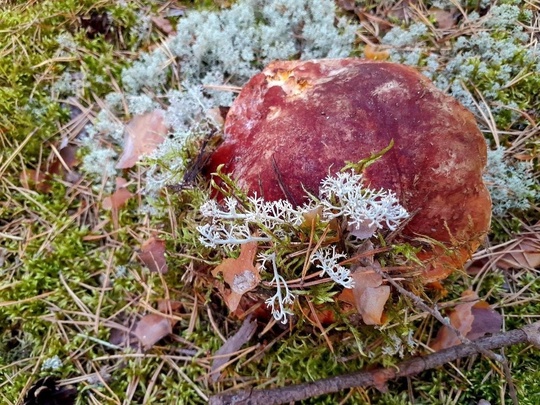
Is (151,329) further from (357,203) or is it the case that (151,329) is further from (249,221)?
(357,203)

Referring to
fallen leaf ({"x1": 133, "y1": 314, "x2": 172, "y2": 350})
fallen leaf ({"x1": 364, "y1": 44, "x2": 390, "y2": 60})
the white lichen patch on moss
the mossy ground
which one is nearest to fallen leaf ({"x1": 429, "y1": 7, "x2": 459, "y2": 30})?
the mossy ground

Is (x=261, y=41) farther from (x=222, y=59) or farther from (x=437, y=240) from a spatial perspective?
(x=437, y=240)

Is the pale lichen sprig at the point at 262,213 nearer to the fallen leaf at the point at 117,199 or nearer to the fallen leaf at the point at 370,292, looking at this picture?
the fallen leaf at the point at 370,292

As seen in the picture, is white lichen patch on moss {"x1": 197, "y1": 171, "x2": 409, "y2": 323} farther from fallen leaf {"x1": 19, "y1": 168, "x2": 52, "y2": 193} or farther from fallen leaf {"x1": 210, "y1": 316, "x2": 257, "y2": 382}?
fallen leaf {"x1": 19, "y1": 168, "x2": 52, "y2": 193}

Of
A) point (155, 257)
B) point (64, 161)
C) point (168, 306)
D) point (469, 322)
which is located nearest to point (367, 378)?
point (469, 322)

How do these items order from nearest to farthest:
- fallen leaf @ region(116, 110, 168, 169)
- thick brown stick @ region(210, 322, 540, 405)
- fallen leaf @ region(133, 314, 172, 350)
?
thick brown stick @ region(210, 322, 540, 405) < fallen leaf @ region(133, 314, 172, 350) < fallen leaf @ region(116, 110, 168, 169)

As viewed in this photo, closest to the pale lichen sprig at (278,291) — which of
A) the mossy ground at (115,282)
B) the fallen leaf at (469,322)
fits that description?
the mossy ground at (115,282)
